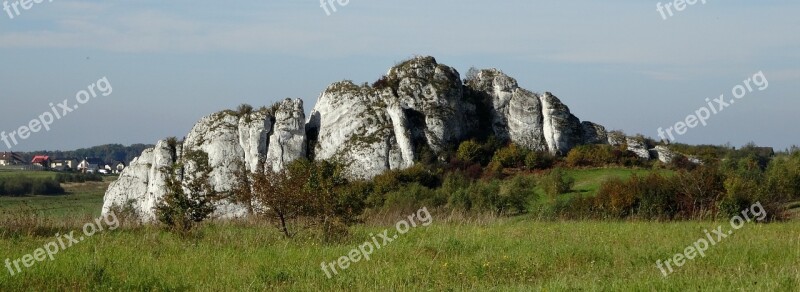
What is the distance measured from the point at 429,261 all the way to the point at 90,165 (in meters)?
90.1

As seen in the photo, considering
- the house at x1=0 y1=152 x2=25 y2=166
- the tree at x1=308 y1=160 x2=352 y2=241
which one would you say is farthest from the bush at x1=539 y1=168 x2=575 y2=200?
the house at x1=0 y1=152 x2=25 y2=166

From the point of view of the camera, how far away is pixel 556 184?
31359 millimetres

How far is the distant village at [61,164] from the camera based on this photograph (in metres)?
90.8

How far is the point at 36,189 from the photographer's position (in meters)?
62.0

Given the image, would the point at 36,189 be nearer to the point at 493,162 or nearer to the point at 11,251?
the point at 493,162

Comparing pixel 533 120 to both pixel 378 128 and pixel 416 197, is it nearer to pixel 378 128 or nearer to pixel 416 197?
pixel 378 128

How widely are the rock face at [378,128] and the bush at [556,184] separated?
6.33 m

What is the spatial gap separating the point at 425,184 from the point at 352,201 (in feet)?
64.9

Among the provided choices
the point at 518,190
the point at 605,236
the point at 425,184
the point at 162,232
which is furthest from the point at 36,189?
the point at 605,236

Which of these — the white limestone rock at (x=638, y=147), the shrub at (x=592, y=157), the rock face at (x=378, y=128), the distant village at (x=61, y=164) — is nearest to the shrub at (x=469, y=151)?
the rock face at (x=378, y=128)

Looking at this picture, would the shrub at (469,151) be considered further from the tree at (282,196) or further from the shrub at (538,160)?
the tree at (282,196)

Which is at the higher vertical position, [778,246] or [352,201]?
[352,201]

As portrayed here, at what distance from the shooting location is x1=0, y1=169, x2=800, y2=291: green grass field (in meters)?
9.72

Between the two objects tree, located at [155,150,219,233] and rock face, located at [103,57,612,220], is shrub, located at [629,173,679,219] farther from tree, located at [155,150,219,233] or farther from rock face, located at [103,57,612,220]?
rock face, located at [103,57,612,220]
